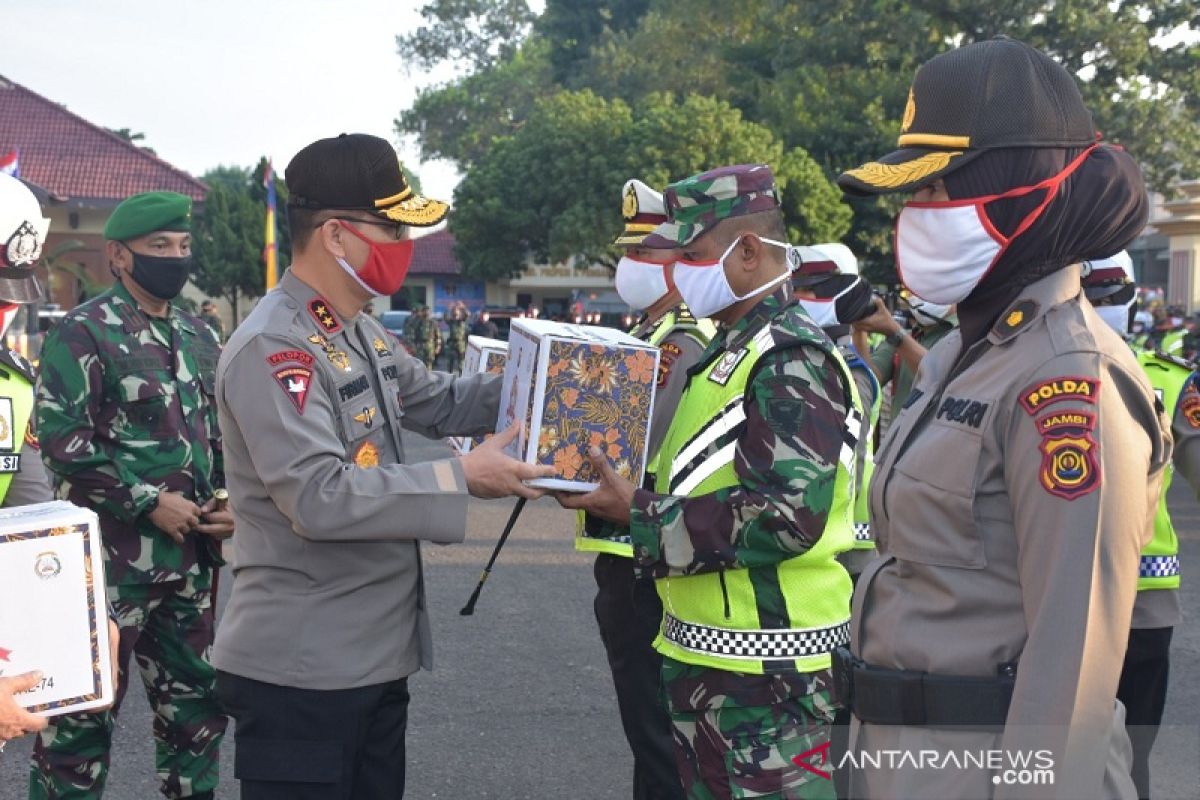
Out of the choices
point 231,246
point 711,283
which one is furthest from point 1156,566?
point 231,246

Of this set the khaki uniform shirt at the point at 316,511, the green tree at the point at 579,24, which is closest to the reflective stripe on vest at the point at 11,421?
the khaki uniform shirt at the point at 316,511

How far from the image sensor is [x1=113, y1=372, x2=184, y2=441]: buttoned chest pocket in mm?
4254

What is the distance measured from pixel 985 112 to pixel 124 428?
10.7 feet

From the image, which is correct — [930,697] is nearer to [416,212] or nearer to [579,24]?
[416,212]

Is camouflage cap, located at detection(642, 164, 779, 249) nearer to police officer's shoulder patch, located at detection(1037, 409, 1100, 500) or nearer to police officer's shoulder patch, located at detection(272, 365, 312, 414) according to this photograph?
police officer's shoulder patch, located at detection(272, 365, 312, 414)

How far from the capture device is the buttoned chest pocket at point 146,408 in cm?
425

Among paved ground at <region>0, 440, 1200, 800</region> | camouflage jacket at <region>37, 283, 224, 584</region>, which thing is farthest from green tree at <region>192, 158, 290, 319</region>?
camouflage jacket at <region>37, 283, 224, 584</region>

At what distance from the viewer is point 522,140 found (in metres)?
37.0

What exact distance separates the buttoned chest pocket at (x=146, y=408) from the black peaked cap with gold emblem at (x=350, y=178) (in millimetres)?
1381

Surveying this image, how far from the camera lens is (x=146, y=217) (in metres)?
4.57

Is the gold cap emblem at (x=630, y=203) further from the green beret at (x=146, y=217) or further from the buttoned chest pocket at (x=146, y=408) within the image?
the buttoned chest pocket at (x=146, y=408)

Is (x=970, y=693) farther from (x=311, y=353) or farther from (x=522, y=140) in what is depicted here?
(x=522, y=140)

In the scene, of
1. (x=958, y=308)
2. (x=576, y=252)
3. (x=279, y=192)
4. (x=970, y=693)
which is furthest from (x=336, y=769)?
(x=279, y=192)

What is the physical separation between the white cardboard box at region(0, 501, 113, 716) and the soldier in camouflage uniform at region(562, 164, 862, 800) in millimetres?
1180
